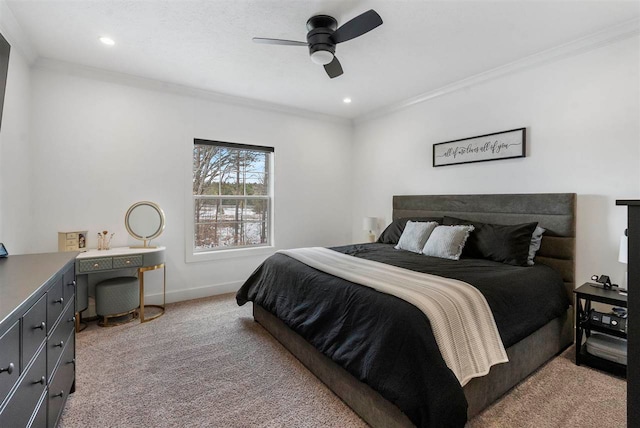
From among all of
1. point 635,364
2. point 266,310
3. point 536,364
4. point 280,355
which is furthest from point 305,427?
point 536,364

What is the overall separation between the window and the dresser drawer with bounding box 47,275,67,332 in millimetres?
2350

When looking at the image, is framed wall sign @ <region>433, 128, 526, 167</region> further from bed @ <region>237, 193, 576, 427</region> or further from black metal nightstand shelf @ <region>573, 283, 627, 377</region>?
black metal nightstand shelf @ <region>573, 283, 627, 377</region>

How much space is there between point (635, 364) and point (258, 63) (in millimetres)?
3338

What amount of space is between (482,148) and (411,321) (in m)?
2.65

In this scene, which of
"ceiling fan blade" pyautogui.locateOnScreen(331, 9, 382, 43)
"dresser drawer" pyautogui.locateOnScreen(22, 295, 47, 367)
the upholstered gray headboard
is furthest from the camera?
the upholstered gray headboard

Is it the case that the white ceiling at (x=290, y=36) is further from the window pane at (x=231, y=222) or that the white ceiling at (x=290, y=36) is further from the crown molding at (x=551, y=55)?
the window pane at (x=231, y=222)

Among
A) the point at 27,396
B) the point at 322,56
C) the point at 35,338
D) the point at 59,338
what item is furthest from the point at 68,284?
the point at 322,56

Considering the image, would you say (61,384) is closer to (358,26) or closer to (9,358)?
(9,358)

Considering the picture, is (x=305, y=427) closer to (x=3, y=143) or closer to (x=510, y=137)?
(x=3, y=143)

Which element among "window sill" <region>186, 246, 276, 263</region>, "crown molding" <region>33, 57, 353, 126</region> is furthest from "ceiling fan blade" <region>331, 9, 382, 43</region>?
"window sill" <region>186, 246, 276, 263</region>

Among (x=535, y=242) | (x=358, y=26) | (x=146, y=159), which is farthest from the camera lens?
(x=146, y=159)

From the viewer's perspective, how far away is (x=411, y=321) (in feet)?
5.02

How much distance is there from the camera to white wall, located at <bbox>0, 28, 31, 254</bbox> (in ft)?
7.77

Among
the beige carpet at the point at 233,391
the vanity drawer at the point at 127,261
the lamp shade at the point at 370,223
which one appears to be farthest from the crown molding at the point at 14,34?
the lamp shade at the point at 370,223
